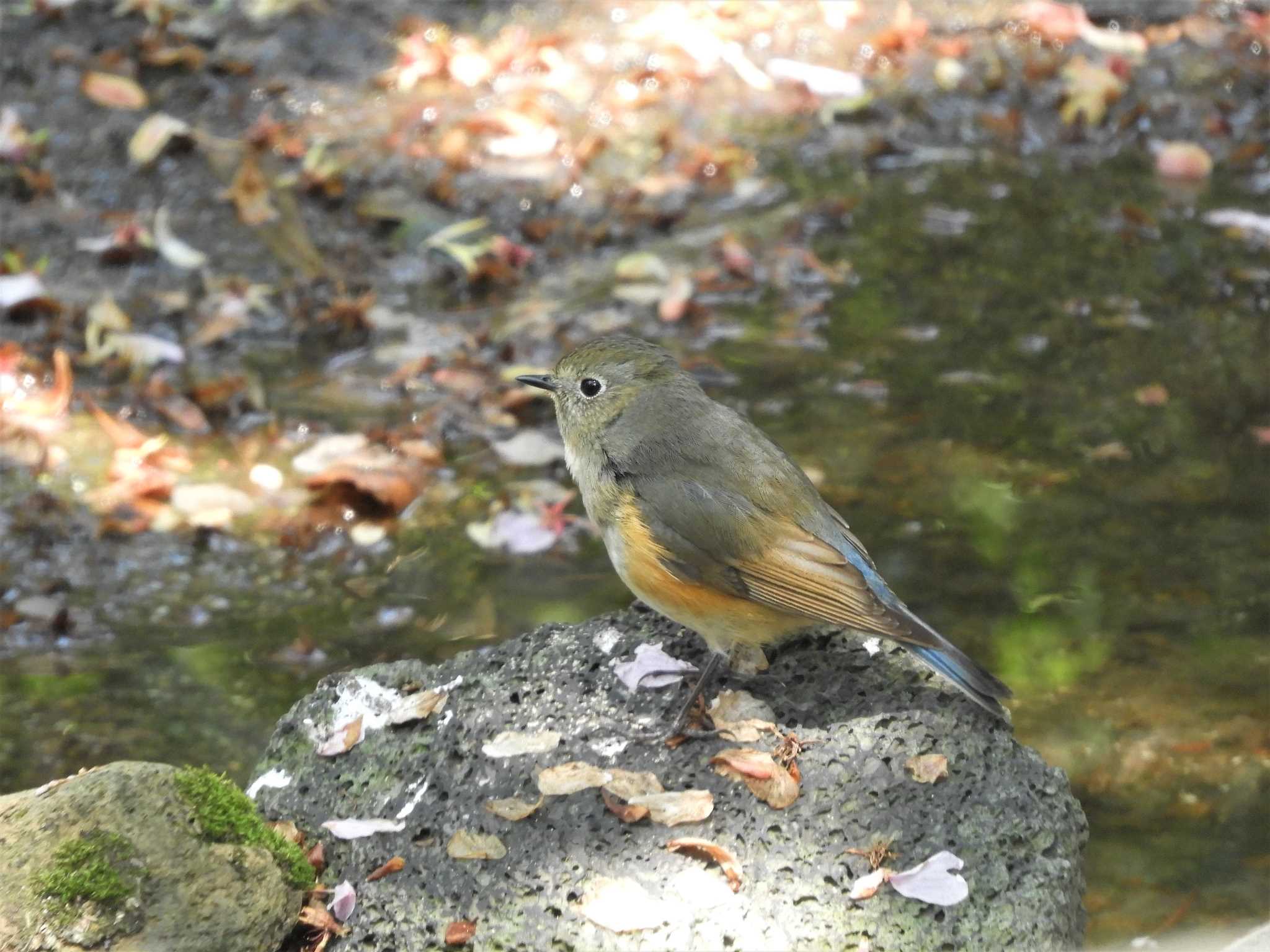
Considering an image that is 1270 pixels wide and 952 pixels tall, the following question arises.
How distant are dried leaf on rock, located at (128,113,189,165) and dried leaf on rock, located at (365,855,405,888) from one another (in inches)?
212

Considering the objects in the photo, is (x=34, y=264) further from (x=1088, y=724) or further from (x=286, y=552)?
(x=1088, y=724)

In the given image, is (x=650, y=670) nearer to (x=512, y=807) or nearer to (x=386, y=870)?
(x=512, y=807)

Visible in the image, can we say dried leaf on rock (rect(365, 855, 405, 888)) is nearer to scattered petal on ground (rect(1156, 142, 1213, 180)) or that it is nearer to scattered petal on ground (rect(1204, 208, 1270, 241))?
scattered petal on ground (rect(1204, 208, 1270, 241))

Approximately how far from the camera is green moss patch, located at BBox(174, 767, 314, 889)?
342 cm

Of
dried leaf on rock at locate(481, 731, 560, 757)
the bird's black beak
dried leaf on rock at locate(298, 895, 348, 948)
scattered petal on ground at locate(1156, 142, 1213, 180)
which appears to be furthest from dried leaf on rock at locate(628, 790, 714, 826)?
scattered petal on ground at locate(1156, 142, 1213, 180)

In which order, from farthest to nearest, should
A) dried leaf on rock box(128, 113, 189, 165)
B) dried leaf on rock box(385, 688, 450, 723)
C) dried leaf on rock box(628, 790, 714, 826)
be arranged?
dried leaf on rock box(128, 113, 189, 165)
dried leaf on rock box(385, 688, 450, 723)
dried leaf on rock box(628, 790, 714, 826)

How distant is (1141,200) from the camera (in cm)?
838

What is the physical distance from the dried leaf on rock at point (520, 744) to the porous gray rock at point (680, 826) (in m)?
0.02

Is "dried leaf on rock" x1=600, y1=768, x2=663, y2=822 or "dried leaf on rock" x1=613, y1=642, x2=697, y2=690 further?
"dried leaf on rock" x1=613, y1=642, x2=697, y2=690

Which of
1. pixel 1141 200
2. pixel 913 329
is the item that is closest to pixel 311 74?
pixel 913 329

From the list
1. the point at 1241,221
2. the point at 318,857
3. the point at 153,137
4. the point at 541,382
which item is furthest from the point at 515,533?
the point at 1241,221

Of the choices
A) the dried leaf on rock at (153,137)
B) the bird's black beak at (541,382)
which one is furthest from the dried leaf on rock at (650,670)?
the dried leaf on rock at (153,137)

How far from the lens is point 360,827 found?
363 centimetres

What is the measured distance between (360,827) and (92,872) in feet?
2.17
